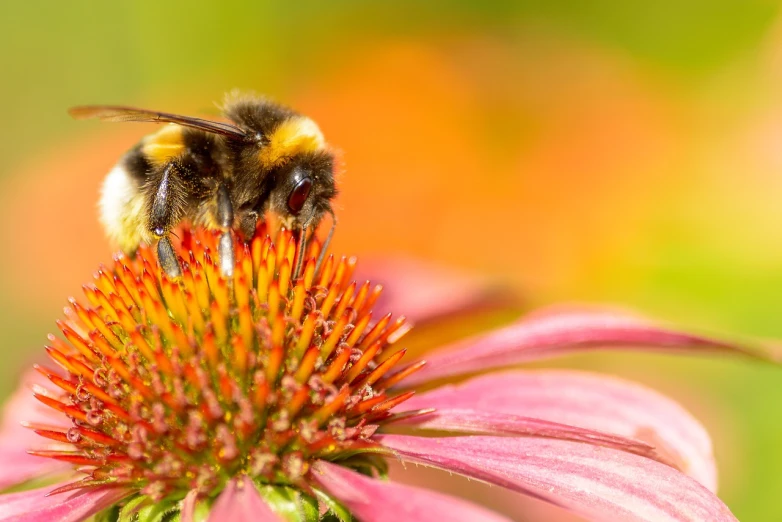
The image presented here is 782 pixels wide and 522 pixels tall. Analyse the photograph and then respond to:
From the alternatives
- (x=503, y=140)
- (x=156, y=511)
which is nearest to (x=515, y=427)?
(x=156, y=511)

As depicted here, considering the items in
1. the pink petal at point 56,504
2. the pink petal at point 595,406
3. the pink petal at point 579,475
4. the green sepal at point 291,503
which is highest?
the pink petal at point 595,406

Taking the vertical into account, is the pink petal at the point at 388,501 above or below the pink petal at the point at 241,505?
above

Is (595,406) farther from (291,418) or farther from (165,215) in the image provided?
(165,215)

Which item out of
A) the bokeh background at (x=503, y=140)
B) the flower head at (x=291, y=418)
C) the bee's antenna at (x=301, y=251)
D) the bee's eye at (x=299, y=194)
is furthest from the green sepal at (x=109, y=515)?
the bokeh background at (x=503, y=140)

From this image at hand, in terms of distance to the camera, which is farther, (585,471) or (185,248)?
(185,248)

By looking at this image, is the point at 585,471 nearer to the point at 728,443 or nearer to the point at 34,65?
the point at 728,443

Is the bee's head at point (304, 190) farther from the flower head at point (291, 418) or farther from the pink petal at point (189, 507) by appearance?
the pink petal at point (189, 507)

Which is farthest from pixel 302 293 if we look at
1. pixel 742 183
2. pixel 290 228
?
pixel 742 183
